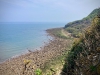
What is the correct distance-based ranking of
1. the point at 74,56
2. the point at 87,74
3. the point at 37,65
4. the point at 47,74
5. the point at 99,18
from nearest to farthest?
the point at 87,74
the point at 74,56
the point at 99,18
the point at 47,74
the point at 37,65

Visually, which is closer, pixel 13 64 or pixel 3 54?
pixel 13 64

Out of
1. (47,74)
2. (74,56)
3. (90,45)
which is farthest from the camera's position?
(47,74)

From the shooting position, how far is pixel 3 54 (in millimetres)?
56062

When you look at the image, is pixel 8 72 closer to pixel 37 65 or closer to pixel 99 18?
pixel 37 65

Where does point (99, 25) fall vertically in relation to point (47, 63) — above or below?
above

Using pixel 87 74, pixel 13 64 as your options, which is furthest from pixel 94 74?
pixel 13 64

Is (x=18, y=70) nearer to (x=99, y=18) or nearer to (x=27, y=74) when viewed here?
(x=27, y=74)

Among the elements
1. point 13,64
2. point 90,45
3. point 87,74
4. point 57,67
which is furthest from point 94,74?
point 13,64

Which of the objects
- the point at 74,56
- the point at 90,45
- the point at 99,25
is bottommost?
the point at 74,56

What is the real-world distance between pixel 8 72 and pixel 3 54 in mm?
20189

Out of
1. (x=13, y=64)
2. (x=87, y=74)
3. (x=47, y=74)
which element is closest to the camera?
(x=87, y=74)

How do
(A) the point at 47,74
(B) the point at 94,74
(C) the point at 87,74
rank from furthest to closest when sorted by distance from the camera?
(A) the point at 47,74 → (C) the point at 87,74 → (B) the point at 94,74

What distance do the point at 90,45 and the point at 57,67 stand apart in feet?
53.9

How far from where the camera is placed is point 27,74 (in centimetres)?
3531
